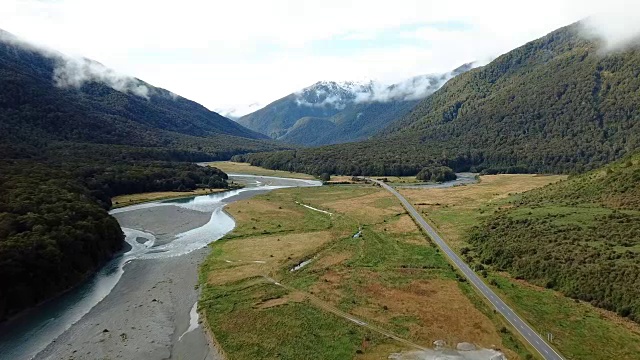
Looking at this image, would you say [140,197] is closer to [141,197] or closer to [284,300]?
[141,197]

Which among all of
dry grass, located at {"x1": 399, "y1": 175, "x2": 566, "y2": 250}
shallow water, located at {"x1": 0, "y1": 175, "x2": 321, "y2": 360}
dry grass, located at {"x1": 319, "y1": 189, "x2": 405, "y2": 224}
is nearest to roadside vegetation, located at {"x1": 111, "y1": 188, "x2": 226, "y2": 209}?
shallow water, located at {"x1": 0, "y1": 175, "x2": 321, "y2": 360}

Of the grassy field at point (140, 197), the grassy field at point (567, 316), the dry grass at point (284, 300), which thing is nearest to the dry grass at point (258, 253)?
the dry grass at point (284, 300)

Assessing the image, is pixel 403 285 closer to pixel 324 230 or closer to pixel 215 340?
pixel 215 340

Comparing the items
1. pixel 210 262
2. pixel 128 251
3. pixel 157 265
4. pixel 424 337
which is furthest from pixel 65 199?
pixel 424 337

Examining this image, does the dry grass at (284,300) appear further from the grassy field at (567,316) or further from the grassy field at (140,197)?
the grassy field at (140,197)

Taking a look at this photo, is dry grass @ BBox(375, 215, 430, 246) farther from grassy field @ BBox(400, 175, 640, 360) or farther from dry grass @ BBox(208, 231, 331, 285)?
dry grass @ BBox(208, 231, 331, 285)

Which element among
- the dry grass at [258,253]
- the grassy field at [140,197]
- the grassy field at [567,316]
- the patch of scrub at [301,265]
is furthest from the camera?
the grassy field at [140,197]

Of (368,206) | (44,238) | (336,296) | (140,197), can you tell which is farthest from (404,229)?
(140,197)
